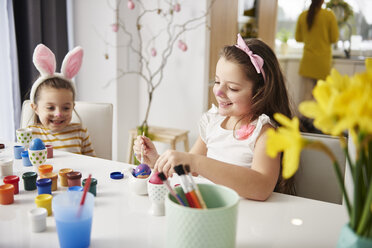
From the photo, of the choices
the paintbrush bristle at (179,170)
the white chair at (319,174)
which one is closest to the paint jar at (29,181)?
the paintbrush bristle at (179,170)

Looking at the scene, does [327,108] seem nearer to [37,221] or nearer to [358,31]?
[37,221]

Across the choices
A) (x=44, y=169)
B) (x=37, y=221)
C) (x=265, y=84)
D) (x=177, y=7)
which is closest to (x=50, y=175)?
(x=44, y=169)

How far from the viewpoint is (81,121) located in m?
1.82

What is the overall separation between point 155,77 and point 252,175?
224 cm

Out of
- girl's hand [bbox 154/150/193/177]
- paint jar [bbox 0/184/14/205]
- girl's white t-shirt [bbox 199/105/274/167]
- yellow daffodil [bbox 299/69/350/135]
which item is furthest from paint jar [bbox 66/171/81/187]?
yellow daffodil [bbox 299/69/350/135]

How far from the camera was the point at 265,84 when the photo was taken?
4.15 ft

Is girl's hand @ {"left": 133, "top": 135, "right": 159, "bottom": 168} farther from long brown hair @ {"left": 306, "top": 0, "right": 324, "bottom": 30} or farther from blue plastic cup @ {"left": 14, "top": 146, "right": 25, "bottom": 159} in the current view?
long brown hair @ {"left": 306, "top": 0, "right": 324, "bottom": 30}

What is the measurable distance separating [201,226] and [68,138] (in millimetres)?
1258

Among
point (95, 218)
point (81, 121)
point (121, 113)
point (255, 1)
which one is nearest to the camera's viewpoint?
point (95, 218)

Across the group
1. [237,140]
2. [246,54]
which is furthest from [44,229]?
[246,54]

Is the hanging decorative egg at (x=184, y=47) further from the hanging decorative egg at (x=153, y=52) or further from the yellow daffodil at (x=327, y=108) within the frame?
the yellow daffodil at (x=327, y=108)

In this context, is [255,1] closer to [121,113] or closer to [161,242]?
[121,113]

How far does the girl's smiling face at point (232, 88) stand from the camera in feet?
4.10

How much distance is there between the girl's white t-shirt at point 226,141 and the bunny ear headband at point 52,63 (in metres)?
0.64
